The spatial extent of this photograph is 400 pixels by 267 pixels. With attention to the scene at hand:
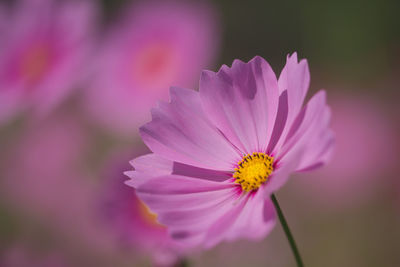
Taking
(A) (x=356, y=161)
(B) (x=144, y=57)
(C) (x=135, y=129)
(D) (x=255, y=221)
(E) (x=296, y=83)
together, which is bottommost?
(A) (x=356, y=161)

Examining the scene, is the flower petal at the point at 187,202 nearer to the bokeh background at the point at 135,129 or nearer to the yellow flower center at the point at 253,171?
the yellow flower center at the point at 253,171

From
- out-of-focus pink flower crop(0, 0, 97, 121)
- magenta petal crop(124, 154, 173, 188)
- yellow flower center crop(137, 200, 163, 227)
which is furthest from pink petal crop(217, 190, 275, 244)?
out-of-focus pink flower crop(0, 0, 97, 121)

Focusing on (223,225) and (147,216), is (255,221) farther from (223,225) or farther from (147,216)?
(147,216)

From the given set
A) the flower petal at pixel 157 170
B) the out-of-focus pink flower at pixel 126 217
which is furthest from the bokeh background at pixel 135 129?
the flower petal at pixel 157 170

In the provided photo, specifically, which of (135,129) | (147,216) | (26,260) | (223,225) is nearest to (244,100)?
(223,225)

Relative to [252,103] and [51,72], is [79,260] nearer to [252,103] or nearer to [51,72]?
[51,72]
